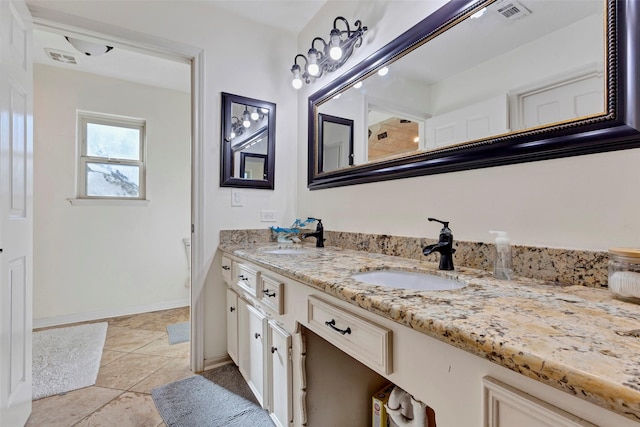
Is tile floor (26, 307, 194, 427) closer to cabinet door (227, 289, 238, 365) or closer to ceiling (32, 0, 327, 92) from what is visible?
cabinet door (227, 289, 238, 365)

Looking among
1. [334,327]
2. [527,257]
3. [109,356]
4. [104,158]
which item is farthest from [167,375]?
[104,158]

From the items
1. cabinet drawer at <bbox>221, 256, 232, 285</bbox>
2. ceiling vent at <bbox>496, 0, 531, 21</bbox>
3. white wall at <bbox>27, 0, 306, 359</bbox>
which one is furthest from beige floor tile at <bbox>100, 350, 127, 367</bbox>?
ceiling vent at <bbox>496, 0, 531, 21</bbox>

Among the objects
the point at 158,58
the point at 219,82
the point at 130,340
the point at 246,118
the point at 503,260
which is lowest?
the point at 130,340

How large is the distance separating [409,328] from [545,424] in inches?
10.2

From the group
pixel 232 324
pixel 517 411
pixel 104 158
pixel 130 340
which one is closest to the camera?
pixel 517 411

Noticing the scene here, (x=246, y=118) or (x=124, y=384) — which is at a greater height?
(x=246, y=118)

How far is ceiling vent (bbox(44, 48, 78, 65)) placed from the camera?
97.3 inches

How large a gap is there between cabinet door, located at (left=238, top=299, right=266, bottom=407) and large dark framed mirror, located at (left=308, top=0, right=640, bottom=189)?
37.2 inches

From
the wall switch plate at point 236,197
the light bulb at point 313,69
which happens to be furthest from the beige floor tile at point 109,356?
the light bulb at point 313,69

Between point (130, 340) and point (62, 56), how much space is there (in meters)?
2.52

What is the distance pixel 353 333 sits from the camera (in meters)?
0.80

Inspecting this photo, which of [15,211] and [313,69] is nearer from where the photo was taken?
[15,211]

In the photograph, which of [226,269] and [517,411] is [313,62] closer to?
[226,269]

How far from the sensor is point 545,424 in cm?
42
